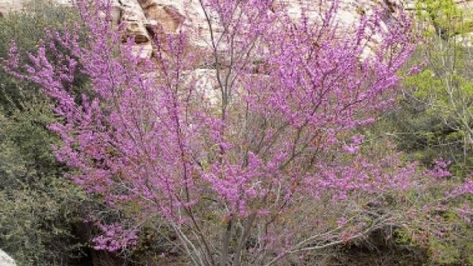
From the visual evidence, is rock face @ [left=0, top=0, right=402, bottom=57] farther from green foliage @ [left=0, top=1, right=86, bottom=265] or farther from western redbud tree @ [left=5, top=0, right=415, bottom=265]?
western redbud tree @ [left=5, top=0, right=415, bottom=265]

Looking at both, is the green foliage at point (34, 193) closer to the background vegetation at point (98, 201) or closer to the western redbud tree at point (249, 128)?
the background vegetation at point (98, 201)

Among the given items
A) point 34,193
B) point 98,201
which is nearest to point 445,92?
→ point 98,201

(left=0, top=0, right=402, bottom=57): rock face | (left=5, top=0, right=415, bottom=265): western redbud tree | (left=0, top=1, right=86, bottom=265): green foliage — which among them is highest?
(left=5, top=0, right=415, bottom=265): western redbud tree

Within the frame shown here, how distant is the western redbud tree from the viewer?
5125mm

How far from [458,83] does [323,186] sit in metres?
5.74

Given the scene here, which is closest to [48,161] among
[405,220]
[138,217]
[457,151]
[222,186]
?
[138,217]

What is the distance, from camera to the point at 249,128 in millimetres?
6660

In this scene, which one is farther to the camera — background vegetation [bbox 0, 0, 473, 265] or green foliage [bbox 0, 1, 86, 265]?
background vegetation [bbox 0, 0, 473, 265]

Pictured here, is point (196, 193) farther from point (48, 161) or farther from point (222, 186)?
point (48, 161)

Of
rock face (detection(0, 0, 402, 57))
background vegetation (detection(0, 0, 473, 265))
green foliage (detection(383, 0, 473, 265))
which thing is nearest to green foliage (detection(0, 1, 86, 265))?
background vegetation (detection(0, 0, 473, 265))

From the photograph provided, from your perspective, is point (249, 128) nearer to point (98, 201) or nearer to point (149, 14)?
point (98, 201)

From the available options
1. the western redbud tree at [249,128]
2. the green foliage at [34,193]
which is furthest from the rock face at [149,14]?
the western redbud tree at [249,128]

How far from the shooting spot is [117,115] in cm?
592

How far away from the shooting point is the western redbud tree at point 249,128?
5125 millimetres
